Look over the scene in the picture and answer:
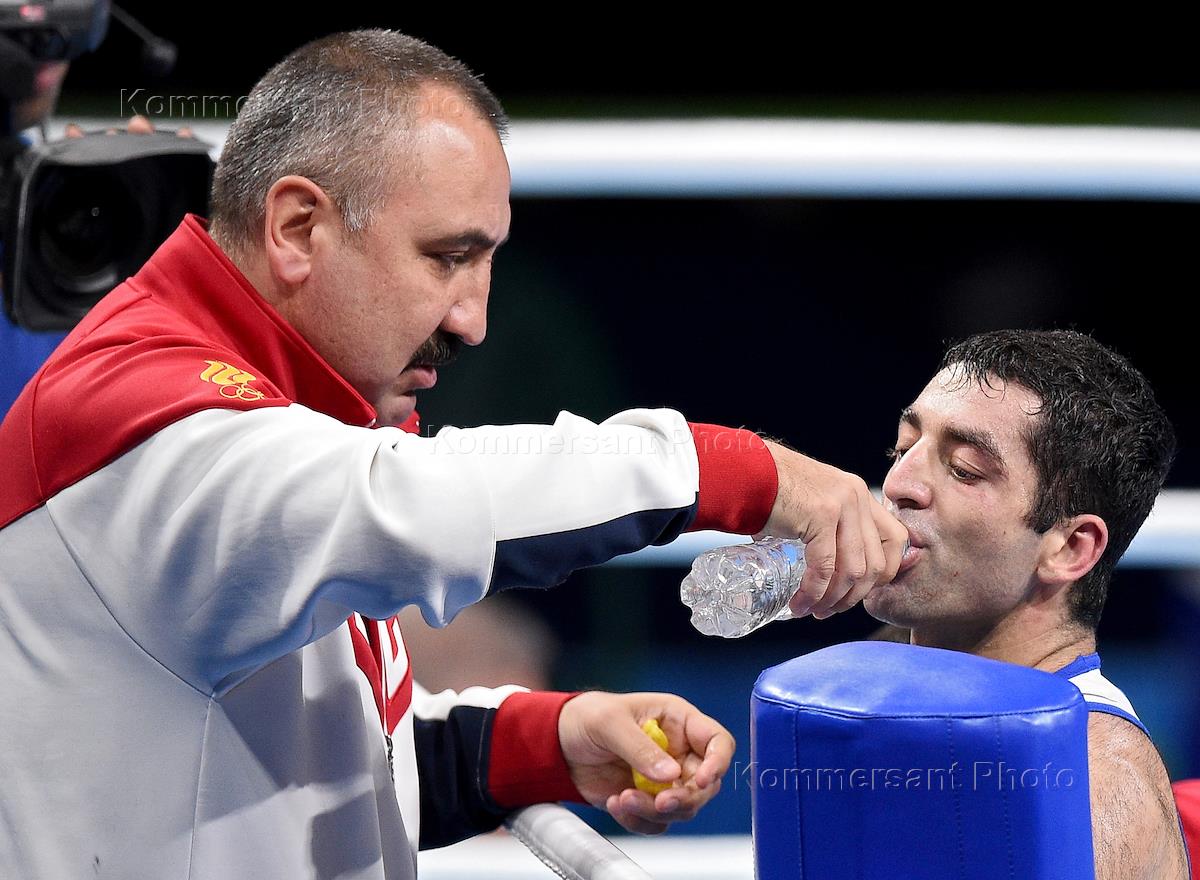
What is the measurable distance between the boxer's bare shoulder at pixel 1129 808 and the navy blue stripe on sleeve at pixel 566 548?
1.90ft

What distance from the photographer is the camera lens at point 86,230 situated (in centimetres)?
204

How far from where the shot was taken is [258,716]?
1104 millimetres

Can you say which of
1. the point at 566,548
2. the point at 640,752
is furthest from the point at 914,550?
the point at 566,548

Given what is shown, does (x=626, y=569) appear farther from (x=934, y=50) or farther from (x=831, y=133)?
(x=934, y=50)

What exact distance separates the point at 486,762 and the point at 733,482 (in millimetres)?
676

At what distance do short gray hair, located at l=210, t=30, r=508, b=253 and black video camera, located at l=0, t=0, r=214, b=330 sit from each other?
2.59 feet

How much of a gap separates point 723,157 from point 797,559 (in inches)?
70.4

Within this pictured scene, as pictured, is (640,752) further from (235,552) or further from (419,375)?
(235,552)

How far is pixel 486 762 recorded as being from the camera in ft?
4.99

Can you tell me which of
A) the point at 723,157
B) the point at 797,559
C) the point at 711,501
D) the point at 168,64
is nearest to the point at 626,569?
the point at 723,157

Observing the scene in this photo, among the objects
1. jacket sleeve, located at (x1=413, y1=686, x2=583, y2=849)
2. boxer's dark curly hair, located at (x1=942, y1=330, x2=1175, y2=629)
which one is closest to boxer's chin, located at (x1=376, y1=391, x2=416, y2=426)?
jacket sleeve, located at (x1=413, y1=686, x2=583, y2=849)

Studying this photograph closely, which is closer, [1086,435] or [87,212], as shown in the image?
[1086,435]

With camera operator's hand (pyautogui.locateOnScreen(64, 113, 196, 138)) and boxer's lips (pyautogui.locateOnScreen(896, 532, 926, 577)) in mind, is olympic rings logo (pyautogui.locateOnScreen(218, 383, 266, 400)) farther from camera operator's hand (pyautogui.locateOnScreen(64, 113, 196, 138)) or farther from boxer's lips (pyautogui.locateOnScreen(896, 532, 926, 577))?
camera operator's hand (pyautogui.locateOnScreen(64, 113, 196, 138))

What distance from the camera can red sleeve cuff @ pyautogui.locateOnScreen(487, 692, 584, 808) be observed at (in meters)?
1.49
